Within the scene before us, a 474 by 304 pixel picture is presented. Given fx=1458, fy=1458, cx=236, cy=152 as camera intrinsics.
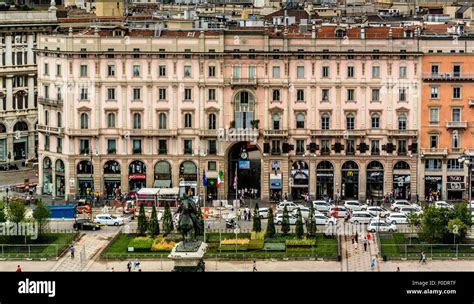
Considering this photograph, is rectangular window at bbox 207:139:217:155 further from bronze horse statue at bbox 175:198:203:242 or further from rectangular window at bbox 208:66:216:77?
bronze horse statue at bbox 175:198:203:242

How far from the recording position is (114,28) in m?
124

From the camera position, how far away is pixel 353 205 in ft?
377

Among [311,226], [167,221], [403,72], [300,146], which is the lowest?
[311,226]

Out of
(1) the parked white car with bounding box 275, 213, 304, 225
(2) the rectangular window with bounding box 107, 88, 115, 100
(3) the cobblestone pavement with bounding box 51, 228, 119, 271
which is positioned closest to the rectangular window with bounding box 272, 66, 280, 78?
(2) the rectangular window with bounding box 107, 88, 115, 100

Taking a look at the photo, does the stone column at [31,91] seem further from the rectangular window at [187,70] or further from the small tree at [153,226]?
the small tree at [153,226]

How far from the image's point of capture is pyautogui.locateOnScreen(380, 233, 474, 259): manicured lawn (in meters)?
94.4

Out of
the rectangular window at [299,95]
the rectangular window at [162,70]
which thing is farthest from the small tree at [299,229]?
the rectangular window at [162,70]

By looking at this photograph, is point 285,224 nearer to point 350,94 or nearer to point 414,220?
point 414,220

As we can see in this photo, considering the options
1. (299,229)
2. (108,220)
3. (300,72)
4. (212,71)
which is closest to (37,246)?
(108,220)

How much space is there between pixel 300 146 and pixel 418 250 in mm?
26898

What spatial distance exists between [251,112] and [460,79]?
17.4 metres

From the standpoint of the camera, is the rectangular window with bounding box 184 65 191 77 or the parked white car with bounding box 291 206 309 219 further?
the rectangular window with bounding box 184 65 191 77
